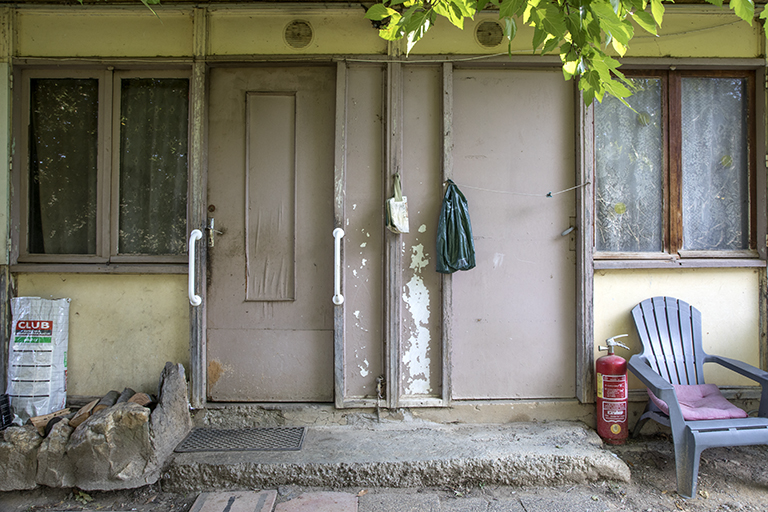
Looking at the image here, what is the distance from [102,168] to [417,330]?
2779 mm

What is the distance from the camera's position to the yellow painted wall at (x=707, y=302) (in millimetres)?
3348

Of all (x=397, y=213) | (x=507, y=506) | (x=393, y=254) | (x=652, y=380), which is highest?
(x=397, y=213)

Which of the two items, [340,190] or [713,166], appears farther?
[713,166]

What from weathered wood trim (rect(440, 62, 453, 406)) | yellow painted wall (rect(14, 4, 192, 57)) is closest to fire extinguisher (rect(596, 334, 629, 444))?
weathered wood trim (rect(440, 62, 453, 406))

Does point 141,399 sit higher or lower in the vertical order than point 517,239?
lower

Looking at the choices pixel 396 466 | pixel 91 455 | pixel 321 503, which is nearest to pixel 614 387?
pixel 396 466

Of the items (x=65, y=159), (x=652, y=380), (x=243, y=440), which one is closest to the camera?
(x=652, y=380)

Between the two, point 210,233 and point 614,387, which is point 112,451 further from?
point 614,387

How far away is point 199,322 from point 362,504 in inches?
68.6

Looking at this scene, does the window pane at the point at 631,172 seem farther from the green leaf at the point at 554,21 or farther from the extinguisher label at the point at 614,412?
the green leaf at the point at 554,21

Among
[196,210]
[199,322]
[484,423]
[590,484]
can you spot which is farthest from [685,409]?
[196,210]

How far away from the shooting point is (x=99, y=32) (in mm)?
3305

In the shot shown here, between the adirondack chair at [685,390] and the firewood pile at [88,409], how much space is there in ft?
11.5

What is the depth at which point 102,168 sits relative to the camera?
338cm
